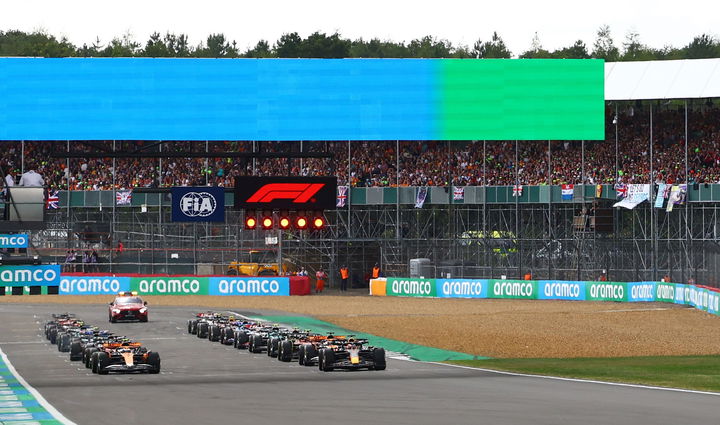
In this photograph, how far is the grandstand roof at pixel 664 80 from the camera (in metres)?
79.7

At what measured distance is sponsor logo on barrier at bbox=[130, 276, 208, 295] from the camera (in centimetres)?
7469

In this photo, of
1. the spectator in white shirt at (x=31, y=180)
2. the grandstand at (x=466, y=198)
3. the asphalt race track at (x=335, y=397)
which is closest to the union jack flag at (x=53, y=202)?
the grandstand at (x=466, y=198)

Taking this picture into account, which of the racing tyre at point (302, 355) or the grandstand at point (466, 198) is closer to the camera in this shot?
the racing tyre at point (302, 355)

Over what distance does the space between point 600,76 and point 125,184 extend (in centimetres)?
3331

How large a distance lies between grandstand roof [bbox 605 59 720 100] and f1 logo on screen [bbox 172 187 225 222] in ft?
123

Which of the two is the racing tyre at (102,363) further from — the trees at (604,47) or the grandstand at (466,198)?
the trees at (604,47)

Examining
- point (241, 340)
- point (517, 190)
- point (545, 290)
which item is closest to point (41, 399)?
point (241, 340)

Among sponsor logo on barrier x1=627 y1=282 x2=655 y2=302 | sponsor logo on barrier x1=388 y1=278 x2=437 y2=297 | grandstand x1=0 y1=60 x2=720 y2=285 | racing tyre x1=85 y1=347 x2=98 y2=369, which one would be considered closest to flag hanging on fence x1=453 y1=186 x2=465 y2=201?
grandstand x1=0 y1=60 x2=720 y2=285

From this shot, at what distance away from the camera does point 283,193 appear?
38.8 metres

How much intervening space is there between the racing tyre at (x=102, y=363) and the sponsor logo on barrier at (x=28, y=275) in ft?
9.04

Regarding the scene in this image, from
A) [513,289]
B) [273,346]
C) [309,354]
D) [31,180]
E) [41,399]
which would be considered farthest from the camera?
[31,180]

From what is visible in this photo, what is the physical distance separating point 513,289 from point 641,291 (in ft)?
29.8

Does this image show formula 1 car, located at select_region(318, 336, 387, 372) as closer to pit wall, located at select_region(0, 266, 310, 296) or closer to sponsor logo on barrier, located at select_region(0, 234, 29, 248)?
sponsor logo on barrier, located at select_region(0, 234, 29, 248)

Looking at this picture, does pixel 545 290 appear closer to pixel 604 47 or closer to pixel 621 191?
pixel 621 191
